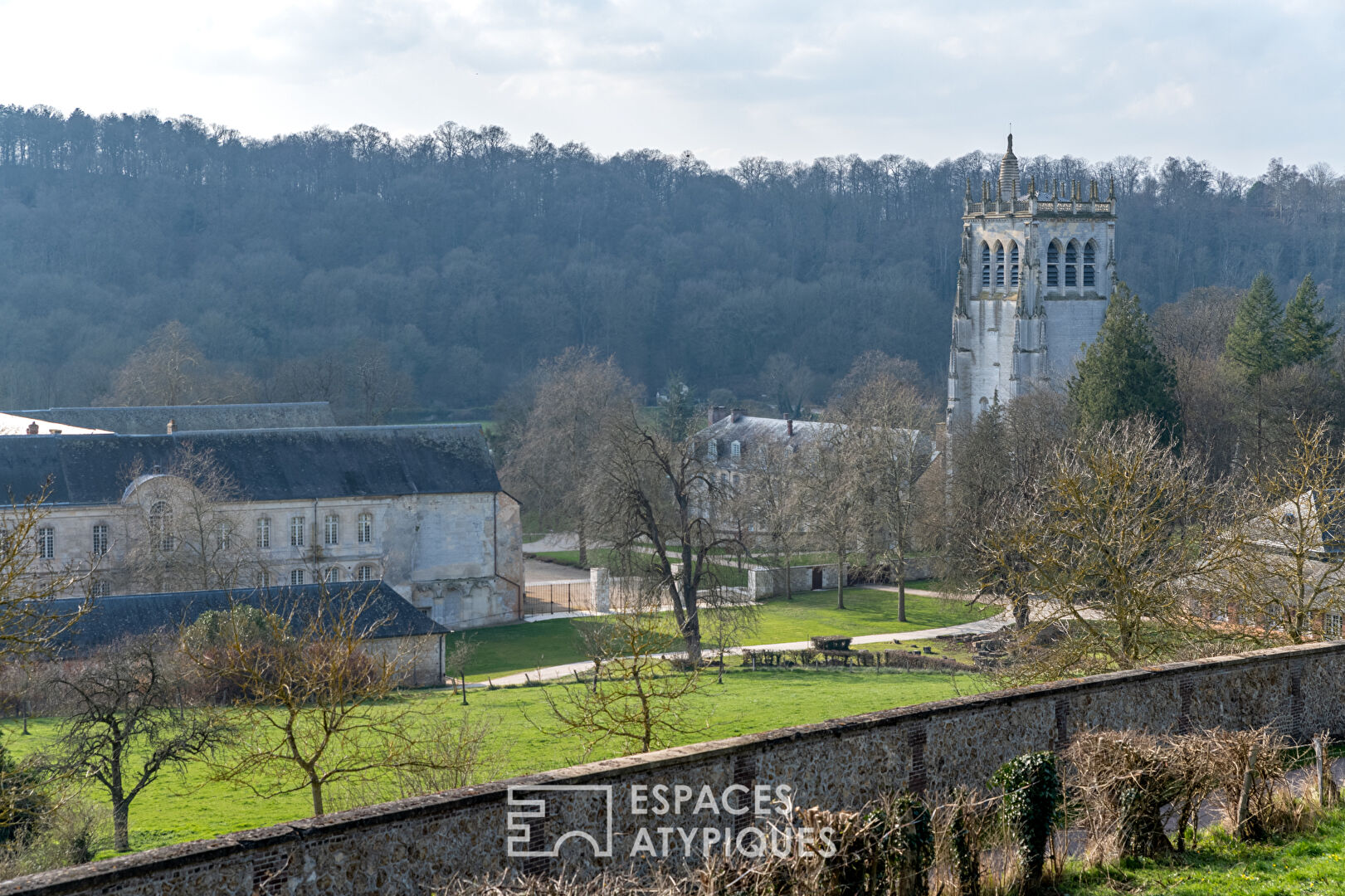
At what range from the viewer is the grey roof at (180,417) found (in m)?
51.7

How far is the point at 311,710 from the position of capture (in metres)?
23.7

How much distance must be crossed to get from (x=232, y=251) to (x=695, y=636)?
72.9 meters

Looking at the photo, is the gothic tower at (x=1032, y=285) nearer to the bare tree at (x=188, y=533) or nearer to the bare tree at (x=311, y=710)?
the bare tree at (x=188, y=533)

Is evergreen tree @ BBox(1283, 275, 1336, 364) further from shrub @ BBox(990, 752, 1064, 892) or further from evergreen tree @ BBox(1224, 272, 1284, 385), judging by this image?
shrub @ BBox(990, 752, 1064, 892)

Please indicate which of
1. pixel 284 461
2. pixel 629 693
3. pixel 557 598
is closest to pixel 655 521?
pixel 557 598

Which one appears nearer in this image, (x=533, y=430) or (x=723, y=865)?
(x=723, y=865)

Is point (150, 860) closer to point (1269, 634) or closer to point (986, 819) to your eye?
point (986, 819)

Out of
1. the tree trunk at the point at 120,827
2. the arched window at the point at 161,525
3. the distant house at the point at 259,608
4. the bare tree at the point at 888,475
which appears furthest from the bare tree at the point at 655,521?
the tree trunk at the point at 120,827

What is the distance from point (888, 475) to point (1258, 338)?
1606cm

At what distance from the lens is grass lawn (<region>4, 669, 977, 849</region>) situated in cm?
2084

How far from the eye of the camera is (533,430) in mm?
62094

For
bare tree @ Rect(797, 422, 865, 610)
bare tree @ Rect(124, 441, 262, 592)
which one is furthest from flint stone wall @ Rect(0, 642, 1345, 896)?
bare tree @ Rect(797, 422, 865, 610)

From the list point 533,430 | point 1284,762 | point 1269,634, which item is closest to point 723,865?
point 1284,762

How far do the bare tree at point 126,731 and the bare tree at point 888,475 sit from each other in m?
25.9
